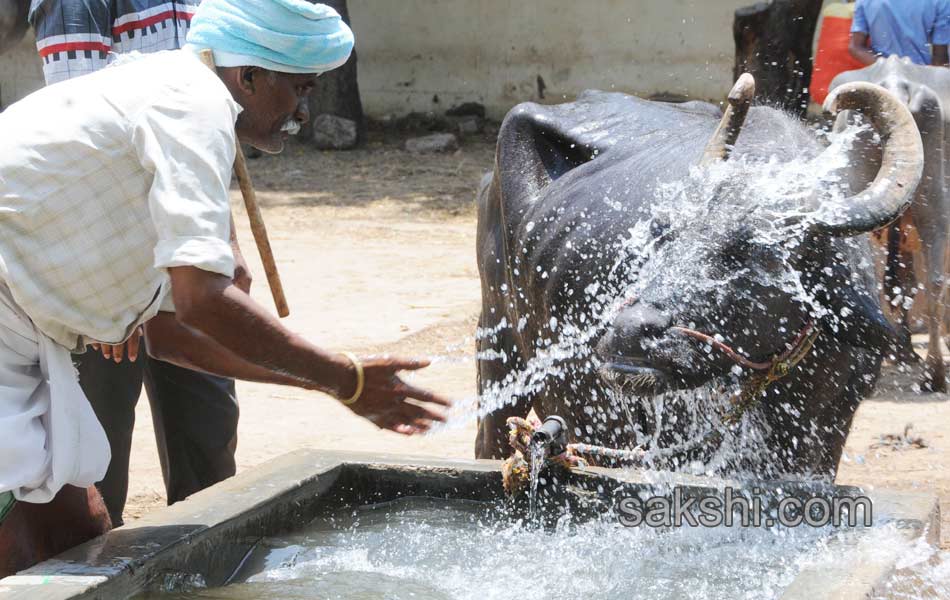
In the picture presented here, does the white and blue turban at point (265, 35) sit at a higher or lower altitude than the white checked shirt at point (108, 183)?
higher

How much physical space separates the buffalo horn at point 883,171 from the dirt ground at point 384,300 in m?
1.18

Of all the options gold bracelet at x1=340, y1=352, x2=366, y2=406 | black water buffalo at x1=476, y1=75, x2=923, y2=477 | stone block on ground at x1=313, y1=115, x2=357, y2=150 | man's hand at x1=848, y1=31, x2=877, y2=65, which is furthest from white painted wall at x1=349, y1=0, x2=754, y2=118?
gold bracelet at x1=340, y1=352, x2=366, y2=406

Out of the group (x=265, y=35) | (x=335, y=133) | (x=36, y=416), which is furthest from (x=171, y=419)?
(x=335, y=133)

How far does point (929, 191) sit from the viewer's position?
601cm

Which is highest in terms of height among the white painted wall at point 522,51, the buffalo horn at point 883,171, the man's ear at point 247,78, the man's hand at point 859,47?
the man's ear at point 247,78

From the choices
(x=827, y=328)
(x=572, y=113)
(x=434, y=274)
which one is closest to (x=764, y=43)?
(x=434, y=274)

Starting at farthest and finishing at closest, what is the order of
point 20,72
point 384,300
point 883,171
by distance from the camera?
point 20,72, point 384,300, point 883,171

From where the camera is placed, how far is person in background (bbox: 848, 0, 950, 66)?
7.05 meters

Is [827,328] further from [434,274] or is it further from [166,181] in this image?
[434,274]

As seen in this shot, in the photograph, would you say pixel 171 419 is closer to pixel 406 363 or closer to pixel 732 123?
pixel 406 363

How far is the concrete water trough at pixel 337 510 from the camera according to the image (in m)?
2.64

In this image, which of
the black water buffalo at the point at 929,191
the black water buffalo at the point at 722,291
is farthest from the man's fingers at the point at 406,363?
the black water buffalo at the point at 929,191

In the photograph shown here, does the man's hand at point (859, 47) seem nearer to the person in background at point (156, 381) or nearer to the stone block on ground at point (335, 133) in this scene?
the person in background at point (156, 381)

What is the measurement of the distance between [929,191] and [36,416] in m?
4.50
